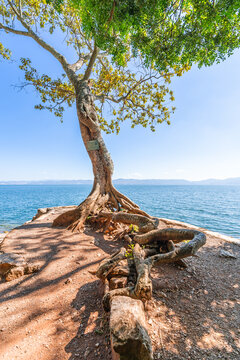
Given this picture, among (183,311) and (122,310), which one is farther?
(183,311)

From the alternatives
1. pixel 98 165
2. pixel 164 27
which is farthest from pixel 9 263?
pixel 164 27

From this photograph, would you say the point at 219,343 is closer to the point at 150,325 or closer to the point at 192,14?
the point at 150,325

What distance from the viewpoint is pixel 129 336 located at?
1472mm

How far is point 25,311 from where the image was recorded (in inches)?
102

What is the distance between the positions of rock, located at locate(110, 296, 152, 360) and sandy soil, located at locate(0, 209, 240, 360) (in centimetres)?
63

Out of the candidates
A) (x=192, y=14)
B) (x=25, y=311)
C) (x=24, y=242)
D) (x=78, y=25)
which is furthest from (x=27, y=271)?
(x=78, y=25)

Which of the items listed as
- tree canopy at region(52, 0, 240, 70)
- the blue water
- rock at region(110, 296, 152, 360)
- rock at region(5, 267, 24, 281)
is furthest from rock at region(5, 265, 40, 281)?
the blue water

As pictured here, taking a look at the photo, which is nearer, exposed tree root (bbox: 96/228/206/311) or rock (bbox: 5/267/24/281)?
exposed tree root (bbox: 96/228/206/311)

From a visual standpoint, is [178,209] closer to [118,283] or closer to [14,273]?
[118,283]

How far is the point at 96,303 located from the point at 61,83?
12.1m

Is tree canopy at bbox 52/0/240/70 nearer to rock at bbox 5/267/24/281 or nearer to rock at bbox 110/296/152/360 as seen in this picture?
rock at bbox 110/296/152/360

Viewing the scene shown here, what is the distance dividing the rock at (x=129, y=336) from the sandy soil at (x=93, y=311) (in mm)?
633

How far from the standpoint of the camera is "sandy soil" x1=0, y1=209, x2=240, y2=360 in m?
1.96

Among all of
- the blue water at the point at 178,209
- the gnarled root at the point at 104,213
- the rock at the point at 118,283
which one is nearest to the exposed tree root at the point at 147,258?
the rock at the point at 118,283
